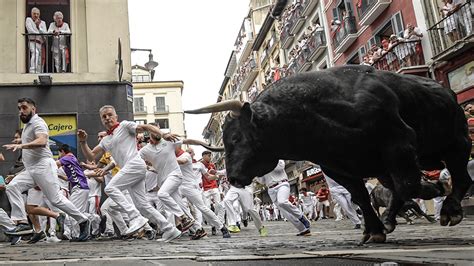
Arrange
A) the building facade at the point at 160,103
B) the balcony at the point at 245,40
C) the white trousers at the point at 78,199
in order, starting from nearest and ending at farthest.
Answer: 1. the white trousers at the point at 78,199
2. the balcony at the point at 245,40
3. the building facade at the point at 160,103

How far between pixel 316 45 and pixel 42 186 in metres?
25.4

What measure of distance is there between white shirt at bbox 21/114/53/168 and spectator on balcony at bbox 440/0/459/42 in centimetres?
1481

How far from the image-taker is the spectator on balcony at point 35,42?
14391 millimetres

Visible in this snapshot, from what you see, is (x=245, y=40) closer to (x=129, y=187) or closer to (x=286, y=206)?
(x=286, y=206)

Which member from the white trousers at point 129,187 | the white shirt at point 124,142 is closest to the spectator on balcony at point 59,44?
the white shirt at point 124,142

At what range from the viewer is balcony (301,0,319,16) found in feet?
106

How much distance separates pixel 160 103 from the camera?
71.8 metres

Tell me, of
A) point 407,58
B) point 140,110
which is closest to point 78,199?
point 407,58

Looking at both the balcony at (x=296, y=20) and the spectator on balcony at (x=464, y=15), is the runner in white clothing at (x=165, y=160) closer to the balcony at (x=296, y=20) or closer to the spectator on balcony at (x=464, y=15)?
the spectator on balcony at (x=464, y=15)

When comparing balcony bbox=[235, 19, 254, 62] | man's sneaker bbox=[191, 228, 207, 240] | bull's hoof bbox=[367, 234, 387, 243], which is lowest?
bull's hoof bbox=[367, 234, 387, 243]

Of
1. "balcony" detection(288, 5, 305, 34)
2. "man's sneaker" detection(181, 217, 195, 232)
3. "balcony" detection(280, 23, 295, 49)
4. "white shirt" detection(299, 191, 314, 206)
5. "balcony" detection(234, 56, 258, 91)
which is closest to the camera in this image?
"man's sneaker" detection(181, 217, 195, 232)

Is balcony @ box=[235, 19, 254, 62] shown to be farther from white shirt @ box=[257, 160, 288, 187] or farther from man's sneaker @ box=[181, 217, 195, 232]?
man's sneaker @ box=[181, 217, 195, 232]

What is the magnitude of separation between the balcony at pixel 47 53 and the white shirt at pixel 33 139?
674 cm

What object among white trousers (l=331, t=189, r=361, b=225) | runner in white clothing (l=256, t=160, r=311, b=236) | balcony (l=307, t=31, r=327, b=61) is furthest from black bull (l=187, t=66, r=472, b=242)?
balcony (l=307, t=31, r=327, b=61)
